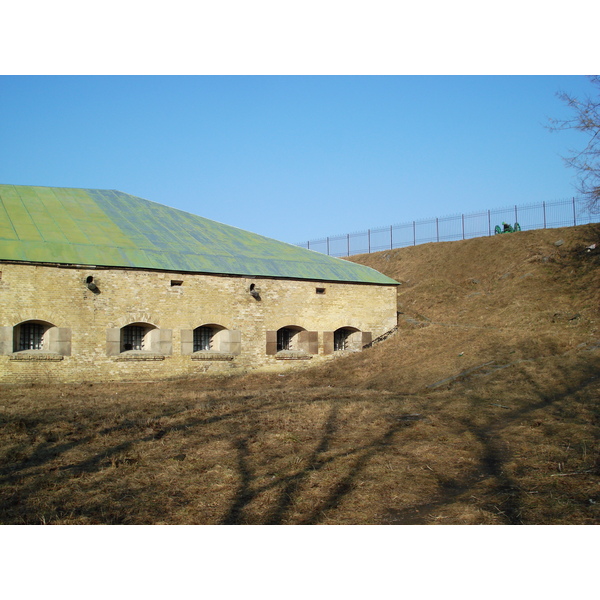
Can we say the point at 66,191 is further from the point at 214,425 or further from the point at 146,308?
the point at 214,425

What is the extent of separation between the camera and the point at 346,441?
898 centimetres

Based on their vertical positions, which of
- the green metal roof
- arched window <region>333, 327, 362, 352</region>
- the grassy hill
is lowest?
the grassy hill

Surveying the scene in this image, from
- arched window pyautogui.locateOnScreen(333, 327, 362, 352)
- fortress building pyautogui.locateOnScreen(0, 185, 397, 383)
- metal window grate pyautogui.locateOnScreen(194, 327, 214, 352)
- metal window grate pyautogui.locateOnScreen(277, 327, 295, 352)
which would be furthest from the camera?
arched window pyautogui.locateOnScreen(333, 327, 362, 352)

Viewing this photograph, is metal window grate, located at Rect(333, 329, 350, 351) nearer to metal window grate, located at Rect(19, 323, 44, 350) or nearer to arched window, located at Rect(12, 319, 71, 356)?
arched window, located at Rect(12, 319, 71, 356)

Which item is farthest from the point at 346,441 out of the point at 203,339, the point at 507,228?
the point at 507,228

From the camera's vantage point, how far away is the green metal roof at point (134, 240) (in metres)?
16.9

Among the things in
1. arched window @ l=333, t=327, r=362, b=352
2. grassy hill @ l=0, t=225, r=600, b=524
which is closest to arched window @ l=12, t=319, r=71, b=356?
grassy hill @ l=0, t=225, r=600, b=524

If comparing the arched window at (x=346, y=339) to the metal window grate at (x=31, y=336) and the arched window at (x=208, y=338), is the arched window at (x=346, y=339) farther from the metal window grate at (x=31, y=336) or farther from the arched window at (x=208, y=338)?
the metal window grate at (x=31, y=336)

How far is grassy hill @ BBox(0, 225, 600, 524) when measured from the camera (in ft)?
20.4

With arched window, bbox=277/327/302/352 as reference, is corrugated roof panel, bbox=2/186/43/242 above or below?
above

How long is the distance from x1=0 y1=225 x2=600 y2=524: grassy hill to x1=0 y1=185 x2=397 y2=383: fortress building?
3.44 ft

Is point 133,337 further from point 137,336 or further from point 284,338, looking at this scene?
point 284,338

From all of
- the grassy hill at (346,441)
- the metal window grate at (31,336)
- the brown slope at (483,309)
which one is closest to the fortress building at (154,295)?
the metal window grate at (31,336)

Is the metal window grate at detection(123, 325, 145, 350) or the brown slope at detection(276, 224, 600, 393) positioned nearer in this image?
the brown slope at detection(276, 224, 600, 393)
